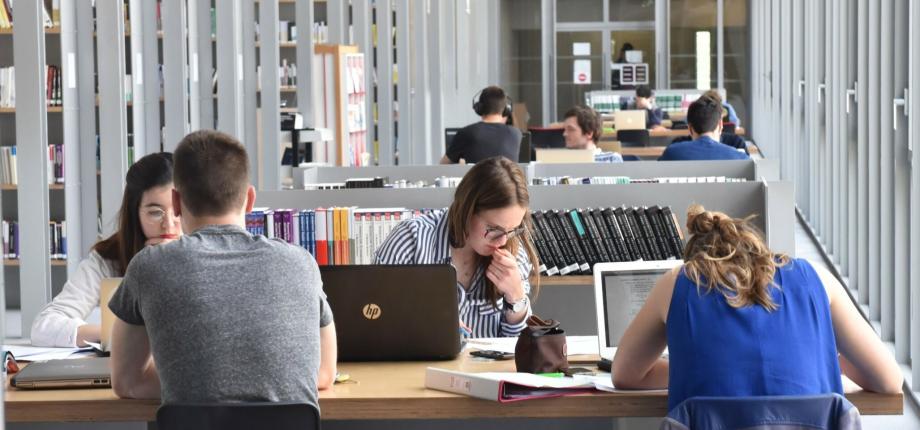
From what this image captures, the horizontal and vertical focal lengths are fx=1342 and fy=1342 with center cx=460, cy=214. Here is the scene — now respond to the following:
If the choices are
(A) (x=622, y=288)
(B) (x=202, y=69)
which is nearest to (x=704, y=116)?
(B) (x=202, y=69)

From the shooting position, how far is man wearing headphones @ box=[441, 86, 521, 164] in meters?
8.50

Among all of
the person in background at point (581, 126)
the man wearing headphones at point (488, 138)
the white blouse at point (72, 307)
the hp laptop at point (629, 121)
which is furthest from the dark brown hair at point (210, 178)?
the hp laptop at point (629, 121)

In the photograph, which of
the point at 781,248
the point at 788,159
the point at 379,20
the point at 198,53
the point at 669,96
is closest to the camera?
the point at 781,248

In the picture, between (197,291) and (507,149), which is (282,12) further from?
(197,291)

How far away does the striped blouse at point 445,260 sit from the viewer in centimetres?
373

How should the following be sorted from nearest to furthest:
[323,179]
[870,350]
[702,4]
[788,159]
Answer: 1. [870,350]
2. [323,179]
3. [788,159]
4. [702,4]

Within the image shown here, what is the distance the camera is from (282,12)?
11.9 metres

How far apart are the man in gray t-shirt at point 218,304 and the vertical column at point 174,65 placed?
14.9ft

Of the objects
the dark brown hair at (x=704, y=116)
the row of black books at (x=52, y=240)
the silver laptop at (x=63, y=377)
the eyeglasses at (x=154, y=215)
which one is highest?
the dark brown hair at (x=704, y=116)

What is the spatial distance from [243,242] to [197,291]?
0.42 feet

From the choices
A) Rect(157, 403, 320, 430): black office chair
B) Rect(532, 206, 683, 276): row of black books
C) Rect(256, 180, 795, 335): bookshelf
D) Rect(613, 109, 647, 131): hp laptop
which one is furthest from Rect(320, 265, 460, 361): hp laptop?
Rect(613, 109, 647, 131): hp laptop

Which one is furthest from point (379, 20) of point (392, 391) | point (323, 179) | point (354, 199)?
point (392, 391)

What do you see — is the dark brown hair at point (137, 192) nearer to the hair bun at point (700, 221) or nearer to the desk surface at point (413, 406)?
the desk surface at point (413, 406)

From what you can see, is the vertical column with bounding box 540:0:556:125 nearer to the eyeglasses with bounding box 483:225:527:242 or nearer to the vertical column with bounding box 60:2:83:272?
→ the vertical column with bounding box 60:2:83:272
